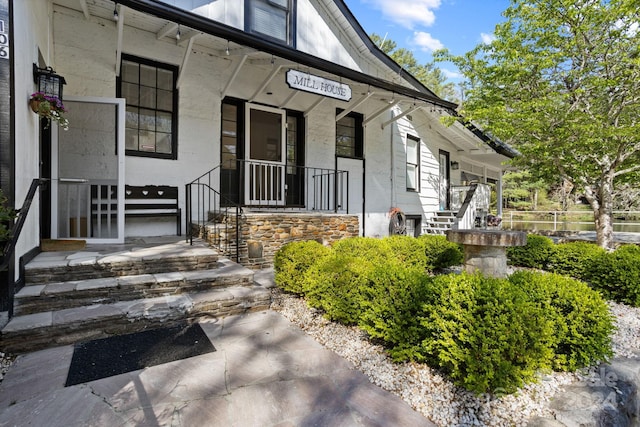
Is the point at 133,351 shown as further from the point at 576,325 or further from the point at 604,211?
the point at 604,211

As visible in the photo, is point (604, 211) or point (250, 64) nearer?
point (250, 64)

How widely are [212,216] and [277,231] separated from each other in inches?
50.1

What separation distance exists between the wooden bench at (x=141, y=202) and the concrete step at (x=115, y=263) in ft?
4.48

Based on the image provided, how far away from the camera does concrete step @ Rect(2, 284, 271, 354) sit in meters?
2.54

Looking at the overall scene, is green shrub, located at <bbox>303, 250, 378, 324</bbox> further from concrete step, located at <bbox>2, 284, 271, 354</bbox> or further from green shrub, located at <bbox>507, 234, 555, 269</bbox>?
green shrub, located at <bbox>507, 234, 555, 269</bbox>

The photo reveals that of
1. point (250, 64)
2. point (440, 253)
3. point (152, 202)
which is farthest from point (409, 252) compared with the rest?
point (250, 64)

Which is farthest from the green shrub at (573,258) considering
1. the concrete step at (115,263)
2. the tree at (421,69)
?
the tree at (421,69)

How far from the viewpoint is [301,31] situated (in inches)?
293

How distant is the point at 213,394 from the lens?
209cm

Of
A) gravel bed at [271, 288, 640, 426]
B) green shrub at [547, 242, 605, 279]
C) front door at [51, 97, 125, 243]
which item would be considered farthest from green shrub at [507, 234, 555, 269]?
front door at [51, 97, 125, 243]

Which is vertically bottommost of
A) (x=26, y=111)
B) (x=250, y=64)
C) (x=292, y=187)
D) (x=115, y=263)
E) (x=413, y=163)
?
(x=115, y=263)

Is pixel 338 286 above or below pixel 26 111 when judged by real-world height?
below

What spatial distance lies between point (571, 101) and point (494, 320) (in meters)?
7.47

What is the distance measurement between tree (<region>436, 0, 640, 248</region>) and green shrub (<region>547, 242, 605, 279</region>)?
2.36 metres
